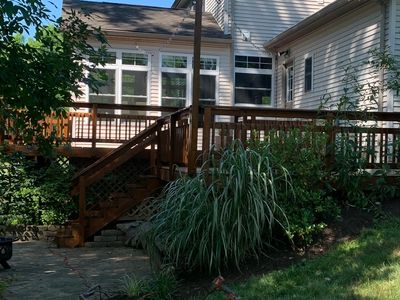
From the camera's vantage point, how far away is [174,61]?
1570 centimetres

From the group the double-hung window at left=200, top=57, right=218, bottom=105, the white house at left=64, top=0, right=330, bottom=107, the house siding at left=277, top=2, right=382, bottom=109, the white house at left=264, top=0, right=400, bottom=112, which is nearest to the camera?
the white house at left=264, top=0, right=400, bottom=112

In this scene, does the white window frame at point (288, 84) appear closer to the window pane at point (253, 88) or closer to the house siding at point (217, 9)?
the window pane at point (253, 88)

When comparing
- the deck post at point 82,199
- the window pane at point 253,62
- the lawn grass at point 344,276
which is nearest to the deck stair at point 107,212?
the deck post at point 82,199

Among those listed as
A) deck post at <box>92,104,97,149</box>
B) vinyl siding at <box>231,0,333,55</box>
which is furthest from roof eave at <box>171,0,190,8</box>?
deck post at <box>92,104,97,149</box>

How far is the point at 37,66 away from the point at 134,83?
10340 millimetres

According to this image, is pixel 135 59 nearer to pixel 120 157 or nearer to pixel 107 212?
pixel 120 157

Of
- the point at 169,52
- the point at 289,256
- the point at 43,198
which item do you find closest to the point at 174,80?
the point at 169,52

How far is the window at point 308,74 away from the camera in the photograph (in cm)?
1436

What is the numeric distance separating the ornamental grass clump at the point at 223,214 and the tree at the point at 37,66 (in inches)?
66.5

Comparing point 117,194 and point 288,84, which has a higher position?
point 288,84

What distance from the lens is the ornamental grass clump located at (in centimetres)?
580

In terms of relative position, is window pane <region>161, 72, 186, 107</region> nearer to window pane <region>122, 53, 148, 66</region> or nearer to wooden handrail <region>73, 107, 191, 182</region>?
window pane <region>122, 53, 148, 66</region>

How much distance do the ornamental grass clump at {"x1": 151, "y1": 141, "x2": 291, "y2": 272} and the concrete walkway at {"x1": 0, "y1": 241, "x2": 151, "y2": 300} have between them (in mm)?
991

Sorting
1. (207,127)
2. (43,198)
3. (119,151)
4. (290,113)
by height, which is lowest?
(43,198)
